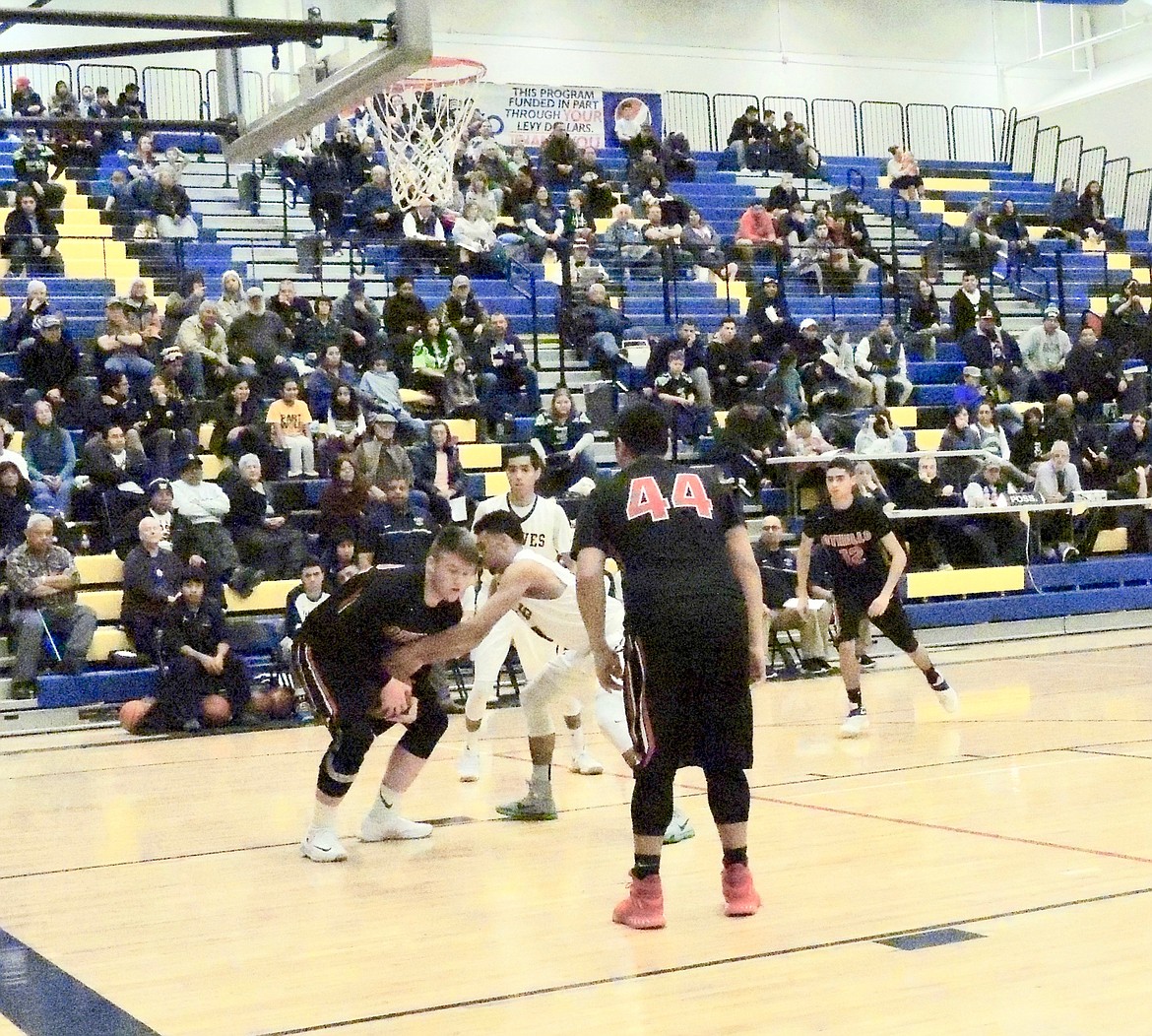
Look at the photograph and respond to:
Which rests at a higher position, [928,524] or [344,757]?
[928,524]

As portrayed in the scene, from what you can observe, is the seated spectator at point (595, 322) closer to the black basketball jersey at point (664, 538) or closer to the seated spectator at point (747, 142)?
the seated spectator at point (747, 142)

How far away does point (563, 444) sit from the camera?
17.9m

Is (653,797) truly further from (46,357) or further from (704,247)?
(704,247)

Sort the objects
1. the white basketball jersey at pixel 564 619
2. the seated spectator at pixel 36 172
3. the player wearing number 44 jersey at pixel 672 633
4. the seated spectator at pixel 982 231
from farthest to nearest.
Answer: the seated spectator at pixel 982 231, the seated spectator at pixel 36 172, the white basketball jersey at pixel 564 619, the player wearing number 44 jersey at pixel 672 633

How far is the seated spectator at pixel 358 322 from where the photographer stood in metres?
18.8

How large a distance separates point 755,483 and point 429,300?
5.26 meters

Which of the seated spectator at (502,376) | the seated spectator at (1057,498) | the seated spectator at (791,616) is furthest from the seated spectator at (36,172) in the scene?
the seated spectator at (1057,498)

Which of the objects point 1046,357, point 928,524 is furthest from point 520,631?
point 1046,357

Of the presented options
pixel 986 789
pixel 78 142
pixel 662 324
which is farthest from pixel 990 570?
pixel 78 142

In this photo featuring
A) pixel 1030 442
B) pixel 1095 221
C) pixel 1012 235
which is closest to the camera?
pixel 1030 442

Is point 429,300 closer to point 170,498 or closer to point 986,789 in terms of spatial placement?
point 170,498

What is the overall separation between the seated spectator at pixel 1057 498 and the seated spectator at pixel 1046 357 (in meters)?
3.08

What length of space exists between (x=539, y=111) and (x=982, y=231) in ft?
26.0

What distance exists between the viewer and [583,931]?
5797 millimetres
